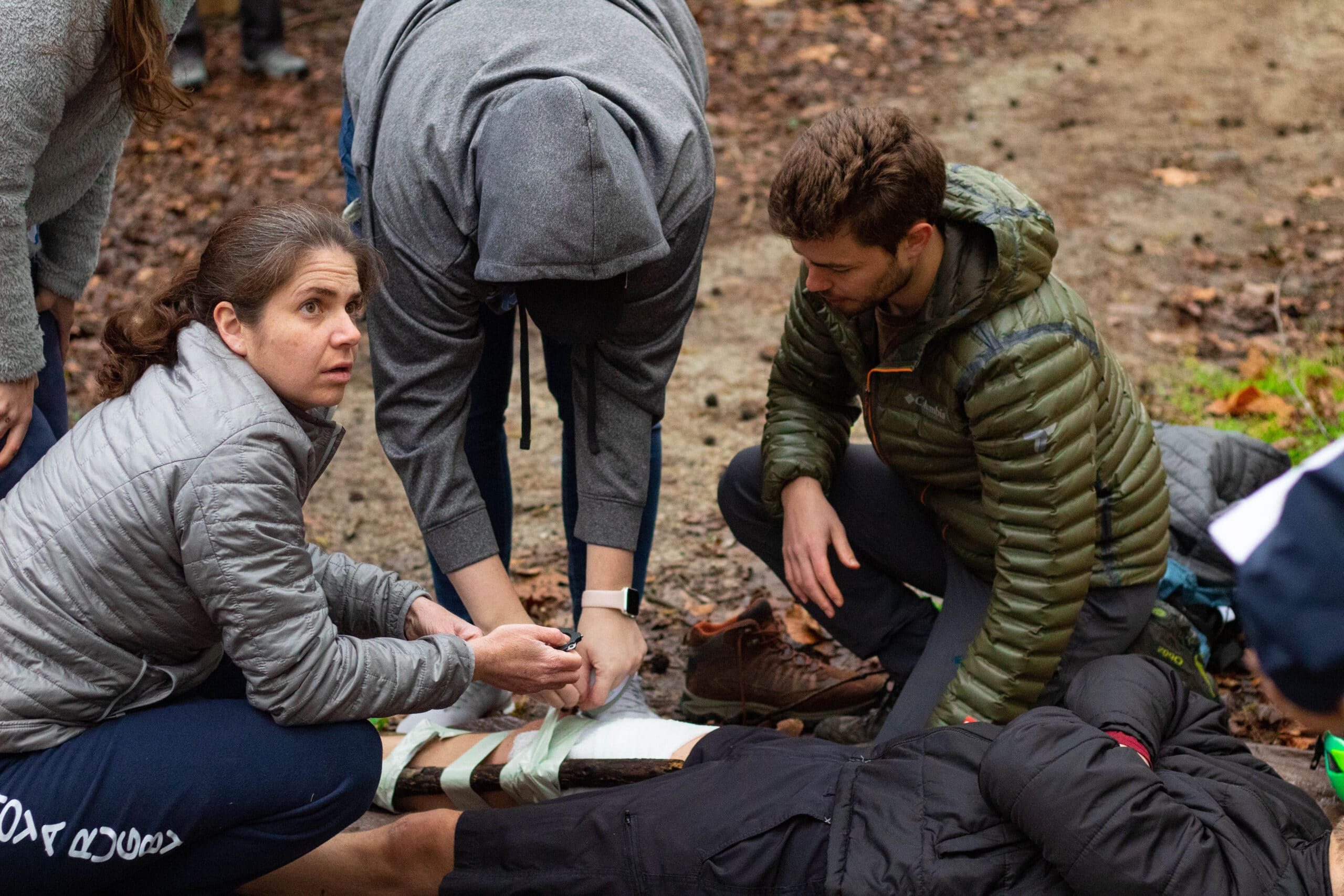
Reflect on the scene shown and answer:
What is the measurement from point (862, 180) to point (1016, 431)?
0.62 m

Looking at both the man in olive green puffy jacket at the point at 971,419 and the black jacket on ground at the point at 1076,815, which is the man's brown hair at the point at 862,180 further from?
the black jacket on ground at the point at 1076,815

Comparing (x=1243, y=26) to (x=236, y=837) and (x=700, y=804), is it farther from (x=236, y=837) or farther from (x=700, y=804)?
(x=236, y=837)

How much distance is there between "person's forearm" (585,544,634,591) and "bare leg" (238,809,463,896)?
586 mm

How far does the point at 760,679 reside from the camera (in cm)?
325

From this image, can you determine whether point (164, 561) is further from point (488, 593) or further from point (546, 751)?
point (546, 751)

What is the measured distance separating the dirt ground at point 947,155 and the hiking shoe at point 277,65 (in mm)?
105

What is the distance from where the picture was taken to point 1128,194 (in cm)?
627

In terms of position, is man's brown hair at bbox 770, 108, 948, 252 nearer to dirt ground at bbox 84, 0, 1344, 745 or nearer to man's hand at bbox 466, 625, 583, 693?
man's hand at bbox 466, 625, 583, 693

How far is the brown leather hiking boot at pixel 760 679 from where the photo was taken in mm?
3250

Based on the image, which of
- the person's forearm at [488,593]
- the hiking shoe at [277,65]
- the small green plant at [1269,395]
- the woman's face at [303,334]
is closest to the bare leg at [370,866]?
the person's forearm at [488,593]

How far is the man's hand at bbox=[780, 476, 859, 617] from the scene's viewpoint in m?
2.91

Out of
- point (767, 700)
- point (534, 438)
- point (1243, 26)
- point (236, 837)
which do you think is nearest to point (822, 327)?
point (767, 700)

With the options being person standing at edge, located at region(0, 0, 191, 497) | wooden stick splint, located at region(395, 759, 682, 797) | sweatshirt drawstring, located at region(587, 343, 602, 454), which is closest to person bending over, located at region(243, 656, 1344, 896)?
wooden stick splint, located at region(395, 759, 682, 797)

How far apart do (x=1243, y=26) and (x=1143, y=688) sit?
6.84 metres
